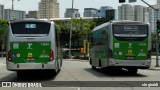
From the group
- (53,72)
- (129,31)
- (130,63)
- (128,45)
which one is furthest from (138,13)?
(53,72)

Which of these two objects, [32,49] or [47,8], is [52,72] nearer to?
[32,49]

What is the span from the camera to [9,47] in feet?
66.1

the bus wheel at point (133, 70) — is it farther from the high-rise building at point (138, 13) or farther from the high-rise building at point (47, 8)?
the high-rise building at point (47, 8)

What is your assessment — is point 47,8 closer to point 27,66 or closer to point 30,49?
point 30,49

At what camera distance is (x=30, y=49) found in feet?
66.1

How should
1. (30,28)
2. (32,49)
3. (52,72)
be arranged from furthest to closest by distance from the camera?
(52,72), (30,28), (32,49)

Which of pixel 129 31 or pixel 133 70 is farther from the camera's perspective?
pixel 133 70

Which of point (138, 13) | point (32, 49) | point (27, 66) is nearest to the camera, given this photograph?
point (27, 66)

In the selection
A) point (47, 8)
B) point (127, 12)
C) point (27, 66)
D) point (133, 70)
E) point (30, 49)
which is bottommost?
point (133, 70)

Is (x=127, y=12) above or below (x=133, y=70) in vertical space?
above

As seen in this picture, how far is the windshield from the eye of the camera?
23.7 metres

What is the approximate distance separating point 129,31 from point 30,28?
6.44m

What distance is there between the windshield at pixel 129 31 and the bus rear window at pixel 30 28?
505cm

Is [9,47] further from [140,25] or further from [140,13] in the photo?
[140,13]
